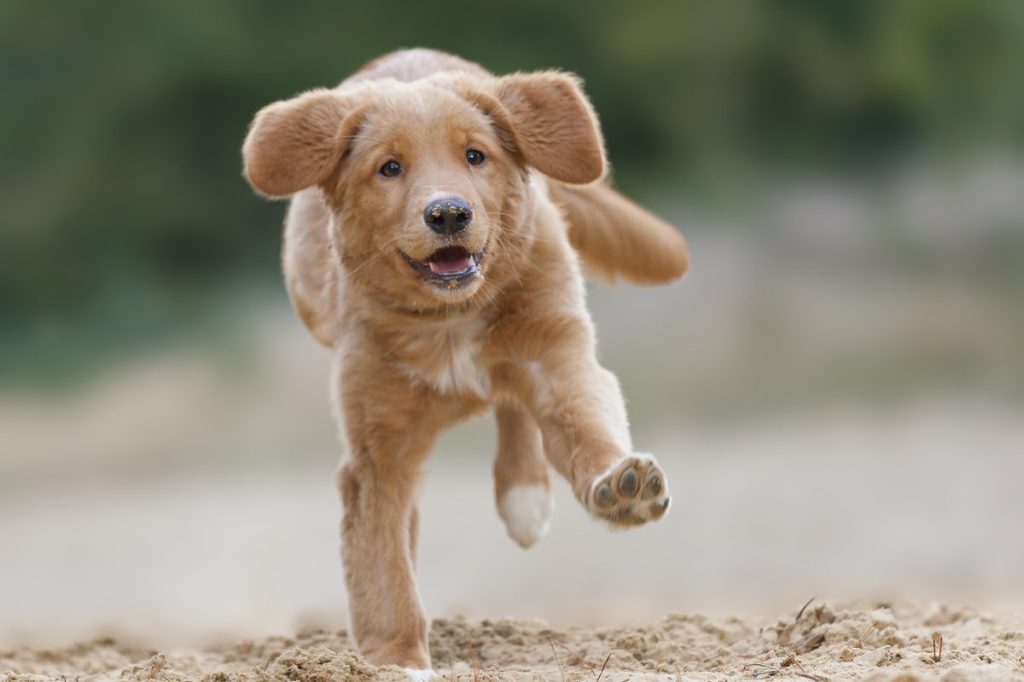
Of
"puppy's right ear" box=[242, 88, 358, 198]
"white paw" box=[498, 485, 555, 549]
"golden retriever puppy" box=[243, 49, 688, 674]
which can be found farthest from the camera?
"white paw" box=[498, 485, 555, 549]

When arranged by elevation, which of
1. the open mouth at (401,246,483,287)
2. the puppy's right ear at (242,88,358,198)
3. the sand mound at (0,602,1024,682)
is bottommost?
the sand mound at (0,602,1024,682)

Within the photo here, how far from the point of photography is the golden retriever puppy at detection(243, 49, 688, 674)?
258 inches

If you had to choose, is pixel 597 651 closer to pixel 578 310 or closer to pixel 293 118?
pixel 578 310

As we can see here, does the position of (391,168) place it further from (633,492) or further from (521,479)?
(521,479)

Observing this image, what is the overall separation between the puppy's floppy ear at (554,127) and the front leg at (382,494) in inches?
43.1

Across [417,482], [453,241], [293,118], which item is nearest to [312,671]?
[417,482]

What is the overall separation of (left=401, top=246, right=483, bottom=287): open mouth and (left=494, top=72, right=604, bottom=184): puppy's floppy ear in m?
0.59

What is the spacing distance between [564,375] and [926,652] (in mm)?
1785

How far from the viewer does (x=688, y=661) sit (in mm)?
7035

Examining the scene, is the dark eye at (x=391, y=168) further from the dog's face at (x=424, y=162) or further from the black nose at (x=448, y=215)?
the black nose at (x=448, y=215)

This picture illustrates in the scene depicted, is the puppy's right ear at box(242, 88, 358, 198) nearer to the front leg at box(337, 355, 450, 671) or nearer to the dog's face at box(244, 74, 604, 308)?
the dog's face at box(244, 74, 604, 308)

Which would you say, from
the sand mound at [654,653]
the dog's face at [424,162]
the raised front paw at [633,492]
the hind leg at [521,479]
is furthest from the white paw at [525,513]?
the raised front paw at [633,492]

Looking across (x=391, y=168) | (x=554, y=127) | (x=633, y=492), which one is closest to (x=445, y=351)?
(x=391, y=168)

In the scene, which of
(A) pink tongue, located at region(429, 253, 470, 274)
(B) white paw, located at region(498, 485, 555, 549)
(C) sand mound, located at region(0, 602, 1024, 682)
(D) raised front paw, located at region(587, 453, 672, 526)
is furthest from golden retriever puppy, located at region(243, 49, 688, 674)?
(B) white paw, located at region(498, 485, 555, 549)
